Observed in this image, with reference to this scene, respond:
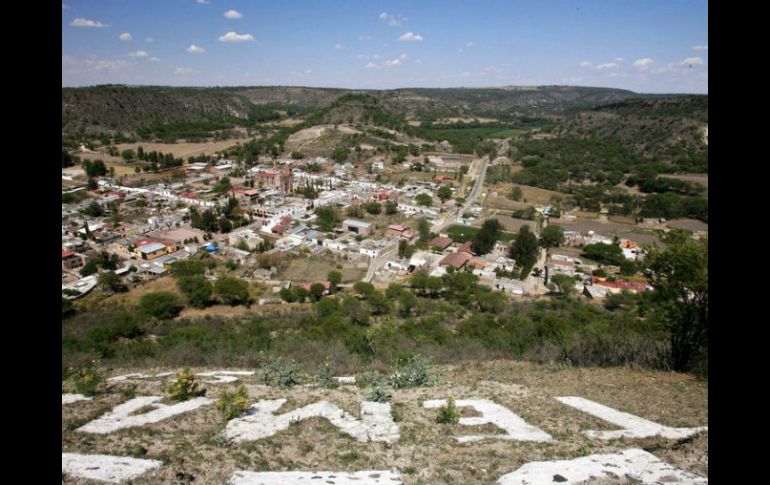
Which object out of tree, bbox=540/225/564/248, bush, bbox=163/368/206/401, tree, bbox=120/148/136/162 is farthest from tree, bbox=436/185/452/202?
tree, bbox=120/148/136/162

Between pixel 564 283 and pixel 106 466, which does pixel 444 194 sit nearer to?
pixel 564 283

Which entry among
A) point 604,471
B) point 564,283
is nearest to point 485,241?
point 564,283

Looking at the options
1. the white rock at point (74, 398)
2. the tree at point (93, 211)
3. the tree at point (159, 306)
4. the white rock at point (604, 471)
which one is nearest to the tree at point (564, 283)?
the tree at point (159, 306)

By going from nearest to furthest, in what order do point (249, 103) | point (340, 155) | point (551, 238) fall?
point (551, 238), point (340, 155), point (249, 103)

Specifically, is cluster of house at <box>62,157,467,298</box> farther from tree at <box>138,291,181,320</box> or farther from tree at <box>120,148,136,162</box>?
tree at <box>120,148,136,162</box>

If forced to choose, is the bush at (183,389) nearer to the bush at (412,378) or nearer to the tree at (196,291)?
the bush at (412,378)

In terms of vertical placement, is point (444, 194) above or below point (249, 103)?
below
